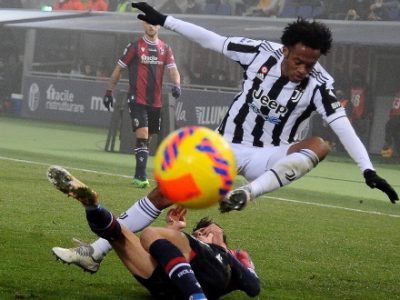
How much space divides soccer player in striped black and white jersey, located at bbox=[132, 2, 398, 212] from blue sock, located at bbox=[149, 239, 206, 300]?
1223 millimetres

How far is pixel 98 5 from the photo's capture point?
122ft

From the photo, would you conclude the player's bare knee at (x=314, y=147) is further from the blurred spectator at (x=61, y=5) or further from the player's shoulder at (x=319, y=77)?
the blurred spectator at (x=61, y=5)

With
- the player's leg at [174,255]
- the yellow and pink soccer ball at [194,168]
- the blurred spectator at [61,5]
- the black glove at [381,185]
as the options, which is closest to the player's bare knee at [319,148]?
the black glove at [381,185]

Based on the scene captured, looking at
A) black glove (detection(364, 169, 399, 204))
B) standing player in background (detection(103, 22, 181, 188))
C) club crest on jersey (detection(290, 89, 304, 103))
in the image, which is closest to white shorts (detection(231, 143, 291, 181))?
club crest on jersey (detection(290, 89, 304, 103))

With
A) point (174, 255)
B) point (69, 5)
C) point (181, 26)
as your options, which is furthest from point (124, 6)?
point (174, 255)

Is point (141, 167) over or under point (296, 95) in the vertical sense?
under

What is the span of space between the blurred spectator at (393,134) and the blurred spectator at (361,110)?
619 millimetres

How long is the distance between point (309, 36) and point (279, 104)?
60 centimetres

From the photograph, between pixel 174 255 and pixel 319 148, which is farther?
pixel 319 148

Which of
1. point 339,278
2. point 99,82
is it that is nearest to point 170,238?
point 339,278

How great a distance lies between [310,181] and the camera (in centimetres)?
1906

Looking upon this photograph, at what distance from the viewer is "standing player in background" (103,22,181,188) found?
1684cm

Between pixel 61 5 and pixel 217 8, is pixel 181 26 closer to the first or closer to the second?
pixel 217 8

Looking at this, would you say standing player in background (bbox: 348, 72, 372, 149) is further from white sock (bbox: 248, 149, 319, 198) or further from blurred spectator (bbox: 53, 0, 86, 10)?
white sock (bbox: 248, 149, 319, 198)
